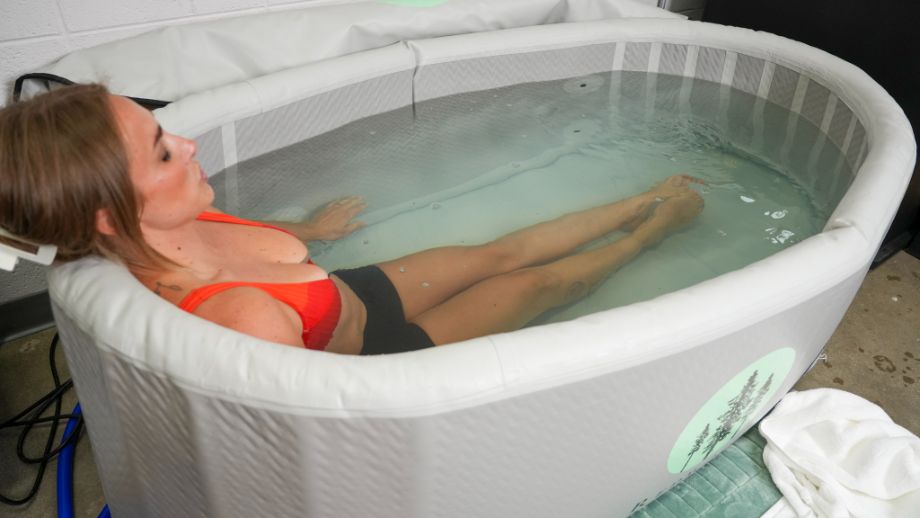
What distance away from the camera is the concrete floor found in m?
1.30

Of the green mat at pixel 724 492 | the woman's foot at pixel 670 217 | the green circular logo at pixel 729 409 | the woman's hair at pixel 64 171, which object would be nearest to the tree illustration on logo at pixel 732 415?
the green circular logo at pixel 729 409

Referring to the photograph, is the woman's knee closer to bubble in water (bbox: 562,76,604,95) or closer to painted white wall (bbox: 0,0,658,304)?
bubble in water (bbox: 562,76,604,95)

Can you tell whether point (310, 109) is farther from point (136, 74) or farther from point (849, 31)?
point (849, 31)

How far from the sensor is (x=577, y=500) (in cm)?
97

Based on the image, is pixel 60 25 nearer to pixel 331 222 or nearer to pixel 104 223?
pixel 331 222

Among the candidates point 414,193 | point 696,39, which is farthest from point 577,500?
point 696,39

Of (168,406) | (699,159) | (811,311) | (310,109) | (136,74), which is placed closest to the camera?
(168,406)

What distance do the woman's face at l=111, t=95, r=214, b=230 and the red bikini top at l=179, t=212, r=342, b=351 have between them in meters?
0.10

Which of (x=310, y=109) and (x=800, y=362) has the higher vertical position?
(x=310, y=109)

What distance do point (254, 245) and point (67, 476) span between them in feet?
1.98

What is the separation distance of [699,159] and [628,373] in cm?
105

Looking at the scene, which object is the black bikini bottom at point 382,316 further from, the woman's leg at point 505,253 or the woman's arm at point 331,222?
the woman's arm at point 331,222

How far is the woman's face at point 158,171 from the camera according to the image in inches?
32.7

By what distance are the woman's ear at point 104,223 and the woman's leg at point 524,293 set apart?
1.72 ft
